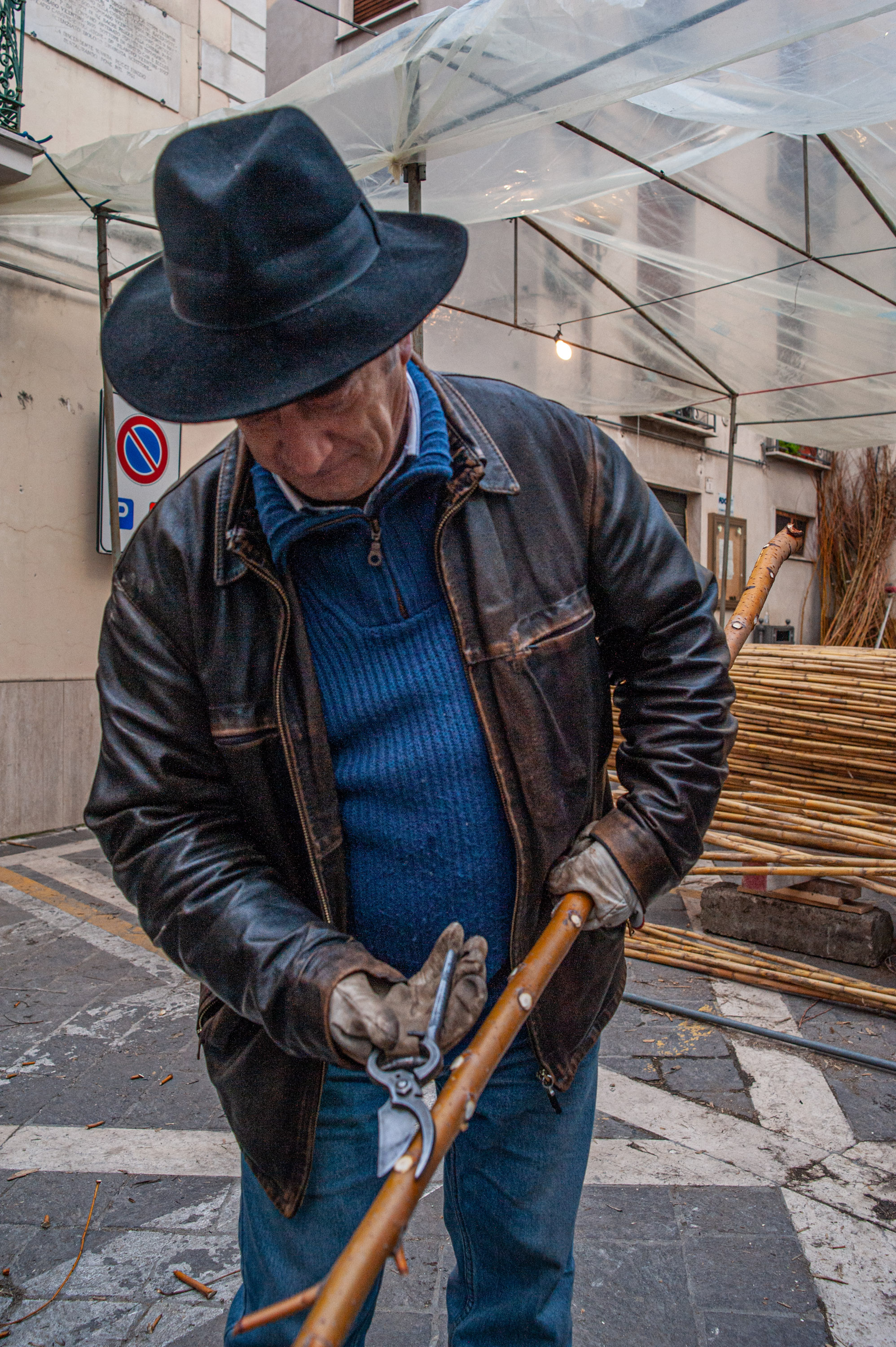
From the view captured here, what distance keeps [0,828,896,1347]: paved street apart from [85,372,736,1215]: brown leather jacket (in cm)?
91

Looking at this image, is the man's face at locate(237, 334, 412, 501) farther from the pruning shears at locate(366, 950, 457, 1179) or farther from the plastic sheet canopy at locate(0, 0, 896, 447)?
the plastic sheet canopy at locate(0, 0, 896, 447)

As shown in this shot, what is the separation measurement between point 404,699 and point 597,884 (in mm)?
410

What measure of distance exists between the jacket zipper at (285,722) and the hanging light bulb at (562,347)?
632cm

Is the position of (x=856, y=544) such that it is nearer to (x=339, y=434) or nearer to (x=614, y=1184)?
(x=614, y=1184)

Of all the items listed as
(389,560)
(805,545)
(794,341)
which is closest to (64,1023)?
(389,560)

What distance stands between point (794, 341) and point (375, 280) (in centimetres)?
647

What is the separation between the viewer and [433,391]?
1.51 m

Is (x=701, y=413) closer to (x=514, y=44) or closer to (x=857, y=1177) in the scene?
(x=514, y=44)

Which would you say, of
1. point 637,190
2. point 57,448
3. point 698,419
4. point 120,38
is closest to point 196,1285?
point 57,448

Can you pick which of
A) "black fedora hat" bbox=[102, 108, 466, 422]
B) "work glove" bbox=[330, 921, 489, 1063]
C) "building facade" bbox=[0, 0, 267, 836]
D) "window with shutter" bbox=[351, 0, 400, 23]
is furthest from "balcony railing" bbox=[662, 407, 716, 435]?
"work glove" bbox=[330, 921, 489, 1063]

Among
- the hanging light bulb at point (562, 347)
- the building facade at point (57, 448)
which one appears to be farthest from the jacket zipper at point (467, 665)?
the hanging light bulb at point (562, 347)

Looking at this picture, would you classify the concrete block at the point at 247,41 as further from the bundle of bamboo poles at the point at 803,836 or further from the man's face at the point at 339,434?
the man's face at the point at 339,434

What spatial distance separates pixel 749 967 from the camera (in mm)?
3830

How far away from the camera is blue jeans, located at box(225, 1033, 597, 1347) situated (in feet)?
4.76
